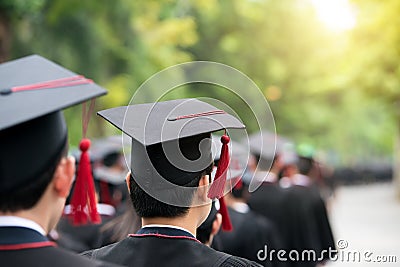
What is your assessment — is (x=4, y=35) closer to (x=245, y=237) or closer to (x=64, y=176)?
(x=245, y=237)

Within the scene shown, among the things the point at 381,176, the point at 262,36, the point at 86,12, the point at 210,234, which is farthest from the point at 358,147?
the point at 210,234

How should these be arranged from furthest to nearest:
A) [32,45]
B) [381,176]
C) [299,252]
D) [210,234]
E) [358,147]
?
[358,147]
[381,176]
[32,45]
[299,252]
[210,234]

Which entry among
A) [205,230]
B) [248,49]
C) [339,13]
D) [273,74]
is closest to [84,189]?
[205,230]

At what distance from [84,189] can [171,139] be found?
40 cm

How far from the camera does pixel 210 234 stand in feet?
12.7

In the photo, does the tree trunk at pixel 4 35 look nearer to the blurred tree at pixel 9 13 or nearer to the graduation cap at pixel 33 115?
the blurred tree at pixel 9 13

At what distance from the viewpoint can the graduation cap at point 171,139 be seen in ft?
9.78

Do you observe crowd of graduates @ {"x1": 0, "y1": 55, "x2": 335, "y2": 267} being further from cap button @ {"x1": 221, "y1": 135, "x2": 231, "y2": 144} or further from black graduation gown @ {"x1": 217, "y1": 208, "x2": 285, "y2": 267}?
black graduation gown @ {"x1": 217, "y1": 208, "x2": 285, "y2": 267}

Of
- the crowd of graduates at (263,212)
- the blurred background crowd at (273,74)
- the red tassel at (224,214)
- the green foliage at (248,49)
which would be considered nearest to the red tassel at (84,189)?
the red tassel at (224,214)

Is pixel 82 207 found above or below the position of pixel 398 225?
above

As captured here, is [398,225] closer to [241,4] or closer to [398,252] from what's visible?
[398,252]

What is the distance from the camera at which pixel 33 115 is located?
2311 mm

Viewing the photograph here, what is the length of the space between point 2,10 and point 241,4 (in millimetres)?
20498

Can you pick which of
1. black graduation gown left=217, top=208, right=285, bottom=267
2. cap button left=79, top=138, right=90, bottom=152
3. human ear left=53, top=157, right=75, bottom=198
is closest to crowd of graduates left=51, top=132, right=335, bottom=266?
black graduation gown left=217, top=208, right=285, bottom=267
